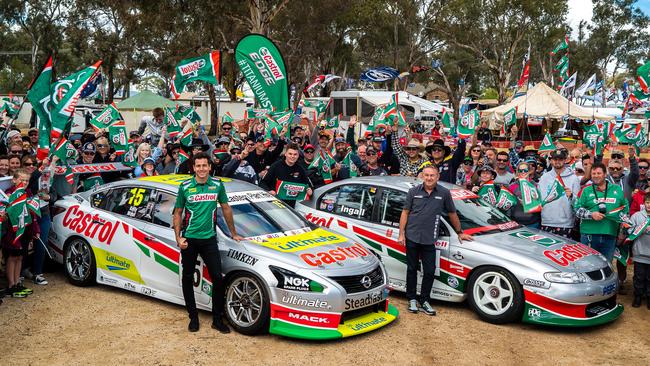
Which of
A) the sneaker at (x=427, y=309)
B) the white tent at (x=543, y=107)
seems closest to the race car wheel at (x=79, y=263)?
the sneaker at (x=427, y=309)

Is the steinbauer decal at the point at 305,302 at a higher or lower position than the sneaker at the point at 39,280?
higher

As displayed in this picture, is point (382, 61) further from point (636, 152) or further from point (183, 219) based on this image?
point (183, 219)

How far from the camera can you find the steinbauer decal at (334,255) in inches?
243

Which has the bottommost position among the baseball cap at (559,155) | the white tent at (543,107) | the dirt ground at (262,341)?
the dirt ground at (262,341)

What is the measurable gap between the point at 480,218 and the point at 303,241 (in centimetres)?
234

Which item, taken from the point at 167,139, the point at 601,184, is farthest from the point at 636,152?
the point at 167,139

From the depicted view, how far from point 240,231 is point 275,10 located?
20.7 meters

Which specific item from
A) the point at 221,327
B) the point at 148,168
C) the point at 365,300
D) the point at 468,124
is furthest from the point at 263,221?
→ the point at 468,124

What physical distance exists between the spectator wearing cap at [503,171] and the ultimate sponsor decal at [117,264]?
5175 mm

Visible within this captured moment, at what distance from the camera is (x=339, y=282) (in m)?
6.06

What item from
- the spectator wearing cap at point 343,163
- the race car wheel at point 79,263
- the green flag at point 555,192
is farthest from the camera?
the spectator wearing cap at point 343,163

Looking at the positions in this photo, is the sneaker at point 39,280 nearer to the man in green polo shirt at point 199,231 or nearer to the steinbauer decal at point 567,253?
the man in green polo shirt at point 199,231

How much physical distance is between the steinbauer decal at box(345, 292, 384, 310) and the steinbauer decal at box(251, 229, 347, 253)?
2.45 ft

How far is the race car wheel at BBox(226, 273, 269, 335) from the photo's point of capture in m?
6.02
